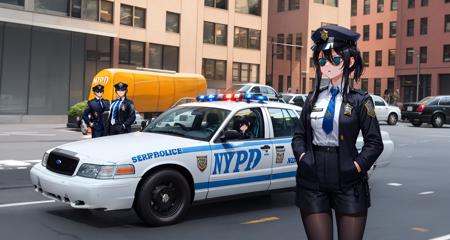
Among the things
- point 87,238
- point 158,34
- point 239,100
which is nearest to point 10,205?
point 87,238

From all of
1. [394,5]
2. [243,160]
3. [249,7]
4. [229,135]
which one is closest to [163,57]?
[249,7]

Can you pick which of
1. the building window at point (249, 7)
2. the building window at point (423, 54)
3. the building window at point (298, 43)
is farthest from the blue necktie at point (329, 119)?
the building window at point (423, 54)

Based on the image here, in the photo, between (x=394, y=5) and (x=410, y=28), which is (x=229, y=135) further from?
(x=394, y=5)

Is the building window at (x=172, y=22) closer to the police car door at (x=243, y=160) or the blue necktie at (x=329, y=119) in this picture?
the police car door at (x=243, y=160)

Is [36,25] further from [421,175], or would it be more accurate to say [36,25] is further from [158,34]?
[421,175]

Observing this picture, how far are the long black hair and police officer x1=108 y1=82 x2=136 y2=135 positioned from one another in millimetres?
5889

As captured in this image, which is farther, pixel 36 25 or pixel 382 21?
pixel 382 21

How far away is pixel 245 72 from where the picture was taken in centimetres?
4738

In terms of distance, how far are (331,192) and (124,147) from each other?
137 inches

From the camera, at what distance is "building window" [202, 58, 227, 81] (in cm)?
4392

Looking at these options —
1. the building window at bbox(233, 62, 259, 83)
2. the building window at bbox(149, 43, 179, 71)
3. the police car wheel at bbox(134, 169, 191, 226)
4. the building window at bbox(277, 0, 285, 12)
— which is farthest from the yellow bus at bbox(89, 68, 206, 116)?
the building window at bbox(277, 0, 285, 12)

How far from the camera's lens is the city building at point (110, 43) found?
101 ft

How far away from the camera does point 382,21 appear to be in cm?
7394

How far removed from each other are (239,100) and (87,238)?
307 centimetres
